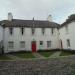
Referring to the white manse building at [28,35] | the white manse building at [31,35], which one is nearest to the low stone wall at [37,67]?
the white manse building at [31,35]

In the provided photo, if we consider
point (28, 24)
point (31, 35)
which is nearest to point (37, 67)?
point (31, 35)

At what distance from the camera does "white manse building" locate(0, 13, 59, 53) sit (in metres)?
35.6

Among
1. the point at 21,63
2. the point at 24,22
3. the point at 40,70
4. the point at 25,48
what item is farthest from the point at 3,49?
the point at 40,70

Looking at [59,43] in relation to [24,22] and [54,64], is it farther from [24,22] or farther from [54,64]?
[54,64]

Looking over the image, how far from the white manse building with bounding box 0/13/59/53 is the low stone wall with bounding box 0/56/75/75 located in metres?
18.4

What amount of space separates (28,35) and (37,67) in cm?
2081

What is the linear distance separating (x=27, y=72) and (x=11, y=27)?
73.1ft

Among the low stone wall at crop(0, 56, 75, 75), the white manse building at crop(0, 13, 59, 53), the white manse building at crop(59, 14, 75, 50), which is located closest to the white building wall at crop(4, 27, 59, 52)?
the white manse building at crop(0, 13, 59, 53)

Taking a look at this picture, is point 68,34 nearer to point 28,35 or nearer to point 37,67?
point 28,35

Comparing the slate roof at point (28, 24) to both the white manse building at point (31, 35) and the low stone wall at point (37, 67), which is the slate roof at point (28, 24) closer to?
the white manse building at point (31, 35)

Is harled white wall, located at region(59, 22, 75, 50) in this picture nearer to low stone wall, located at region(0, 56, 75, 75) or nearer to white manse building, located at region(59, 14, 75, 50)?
white manse building, located at region(59, 14, 75, 50)

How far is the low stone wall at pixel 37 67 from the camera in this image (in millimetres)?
14750

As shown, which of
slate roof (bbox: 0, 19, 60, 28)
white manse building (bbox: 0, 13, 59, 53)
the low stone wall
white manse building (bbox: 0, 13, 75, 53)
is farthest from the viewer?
slate roof (bbox: 0, 19, 60, 28)

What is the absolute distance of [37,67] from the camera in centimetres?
1630
